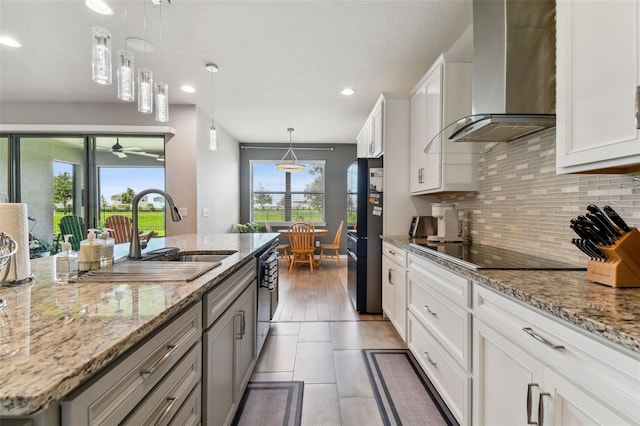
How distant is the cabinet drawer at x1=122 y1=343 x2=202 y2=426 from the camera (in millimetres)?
697

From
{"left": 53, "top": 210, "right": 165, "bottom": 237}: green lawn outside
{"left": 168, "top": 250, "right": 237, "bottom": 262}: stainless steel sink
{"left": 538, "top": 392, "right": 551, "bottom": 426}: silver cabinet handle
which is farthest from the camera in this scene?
{"left": 53, "top": 210, "right": 165, "bottom": 237}: green lawn outside

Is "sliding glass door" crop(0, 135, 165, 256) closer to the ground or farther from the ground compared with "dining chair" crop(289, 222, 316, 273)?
farther from the ground

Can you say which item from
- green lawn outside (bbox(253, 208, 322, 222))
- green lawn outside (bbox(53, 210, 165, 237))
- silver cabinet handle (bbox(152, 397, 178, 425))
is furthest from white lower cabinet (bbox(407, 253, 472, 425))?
green lawn outside (bbox(253, 208, 322, 222))

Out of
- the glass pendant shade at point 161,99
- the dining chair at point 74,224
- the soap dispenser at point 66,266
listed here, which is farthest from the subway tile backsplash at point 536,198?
the dining chair at point 74,224

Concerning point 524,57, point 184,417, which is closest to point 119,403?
A: point 184,417

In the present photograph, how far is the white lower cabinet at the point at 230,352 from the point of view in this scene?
110cm

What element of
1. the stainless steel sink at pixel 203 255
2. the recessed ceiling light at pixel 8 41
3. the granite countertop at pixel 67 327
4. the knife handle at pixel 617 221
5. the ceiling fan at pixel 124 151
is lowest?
the stainless steel sink at pixel 203 255

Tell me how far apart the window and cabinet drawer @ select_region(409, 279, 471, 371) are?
15.3 feet

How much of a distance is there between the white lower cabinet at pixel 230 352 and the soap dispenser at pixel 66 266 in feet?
1.79

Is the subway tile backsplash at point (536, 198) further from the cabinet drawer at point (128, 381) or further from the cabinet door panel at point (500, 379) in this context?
the cabinet drawer at point (128, 381)

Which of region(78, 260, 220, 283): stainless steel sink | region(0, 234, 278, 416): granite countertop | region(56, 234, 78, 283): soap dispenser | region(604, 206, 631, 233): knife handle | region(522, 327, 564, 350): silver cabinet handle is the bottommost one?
region(522, 327, 564, 350): silver cabinet handle

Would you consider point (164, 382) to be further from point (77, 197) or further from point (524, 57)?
point (77, 197)

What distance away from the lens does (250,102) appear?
12.7 ft

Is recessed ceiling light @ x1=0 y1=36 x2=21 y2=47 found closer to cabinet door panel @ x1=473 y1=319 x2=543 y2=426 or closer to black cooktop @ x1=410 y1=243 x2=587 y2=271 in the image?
black cooktop @ x1=410 y1=243 x2=587 y2=271
